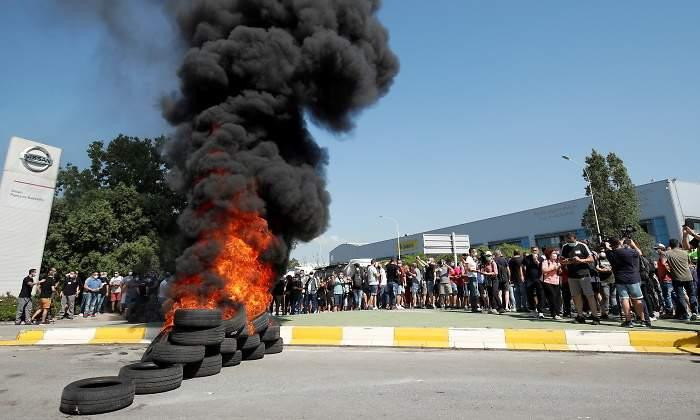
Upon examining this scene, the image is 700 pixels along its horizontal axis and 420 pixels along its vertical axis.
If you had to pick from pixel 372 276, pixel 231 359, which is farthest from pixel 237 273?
pixel 372 276

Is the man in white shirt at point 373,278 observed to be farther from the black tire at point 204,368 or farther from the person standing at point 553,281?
the black tire at point 204,368

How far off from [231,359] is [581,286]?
7.48 m

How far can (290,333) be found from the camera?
865 cm

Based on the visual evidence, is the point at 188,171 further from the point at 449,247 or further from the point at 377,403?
the point at 449,247

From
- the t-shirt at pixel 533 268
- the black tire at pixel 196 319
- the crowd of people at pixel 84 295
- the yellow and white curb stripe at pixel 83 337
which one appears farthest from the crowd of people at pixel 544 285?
the black tire at pixel 196 319

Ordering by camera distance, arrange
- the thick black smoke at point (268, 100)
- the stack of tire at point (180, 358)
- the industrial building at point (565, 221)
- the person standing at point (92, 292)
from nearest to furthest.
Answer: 1. the stack of tire at point (180, 358)
2. the thick black smoke at point (268, 100)
3. the person standing at point (92, 292)
4. the industrial building at point (565, 221)

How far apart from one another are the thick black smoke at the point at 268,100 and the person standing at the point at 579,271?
5.57 metres

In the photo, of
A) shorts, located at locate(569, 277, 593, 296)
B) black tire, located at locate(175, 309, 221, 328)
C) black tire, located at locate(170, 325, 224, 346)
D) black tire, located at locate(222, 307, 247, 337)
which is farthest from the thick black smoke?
shorts, located at locate(569, 277, 593, 296)

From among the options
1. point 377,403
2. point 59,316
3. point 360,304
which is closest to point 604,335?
point 377,403

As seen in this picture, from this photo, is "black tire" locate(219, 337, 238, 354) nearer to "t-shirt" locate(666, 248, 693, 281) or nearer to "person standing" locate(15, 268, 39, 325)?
"t-shirt" locate(666, 248, 693, 281)

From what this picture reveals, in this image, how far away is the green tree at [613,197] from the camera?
1016 inches

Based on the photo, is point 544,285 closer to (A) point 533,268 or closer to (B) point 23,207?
(A) point 533,268

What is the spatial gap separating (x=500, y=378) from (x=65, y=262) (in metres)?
24.5

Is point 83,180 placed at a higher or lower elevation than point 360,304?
higher
